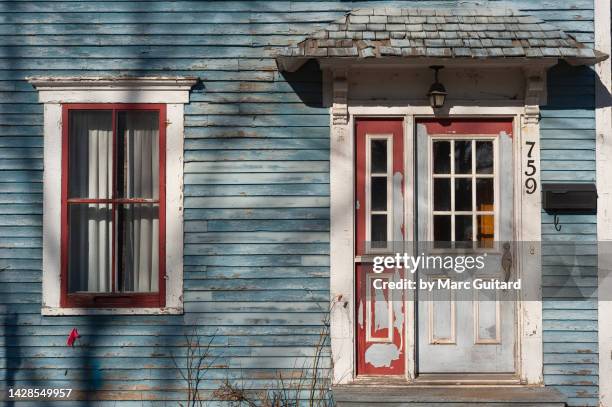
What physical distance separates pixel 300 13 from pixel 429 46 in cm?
118

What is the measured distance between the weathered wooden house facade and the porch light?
0.04 m

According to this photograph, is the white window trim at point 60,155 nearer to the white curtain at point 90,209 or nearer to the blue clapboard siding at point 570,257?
the white curtain at point 90,209

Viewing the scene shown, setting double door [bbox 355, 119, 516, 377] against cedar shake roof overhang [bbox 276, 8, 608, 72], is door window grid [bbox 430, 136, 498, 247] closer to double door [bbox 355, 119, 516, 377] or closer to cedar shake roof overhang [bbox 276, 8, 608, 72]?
double door [bbox 355, 119, 516, 377]

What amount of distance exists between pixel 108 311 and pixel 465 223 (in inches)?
120

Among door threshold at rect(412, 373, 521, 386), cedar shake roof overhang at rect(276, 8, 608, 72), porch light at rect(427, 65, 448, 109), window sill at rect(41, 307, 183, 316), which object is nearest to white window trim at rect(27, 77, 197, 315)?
window sill at rect(41, 307, 183, 316)

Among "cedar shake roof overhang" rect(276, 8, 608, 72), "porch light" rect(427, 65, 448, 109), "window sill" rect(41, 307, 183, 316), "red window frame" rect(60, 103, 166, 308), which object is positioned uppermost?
"cedar shake roof overhang" rect(276, 8, 608, 72)

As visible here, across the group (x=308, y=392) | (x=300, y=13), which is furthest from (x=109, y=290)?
(x=300, y=13)

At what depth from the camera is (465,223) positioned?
5934 millimetres

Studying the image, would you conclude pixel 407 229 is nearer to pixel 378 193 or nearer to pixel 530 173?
pixel 378 193

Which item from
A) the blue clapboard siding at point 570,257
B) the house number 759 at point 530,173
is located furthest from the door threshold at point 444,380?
the house number 759 at point 530,173

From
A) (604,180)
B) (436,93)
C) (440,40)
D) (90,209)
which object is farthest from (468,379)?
(90,209)

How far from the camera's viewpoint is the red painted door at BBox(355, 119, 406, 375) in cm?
586

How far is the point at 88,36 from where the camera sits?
5953 mm

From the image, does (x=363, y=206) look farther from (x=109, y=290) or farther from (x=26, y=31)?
(x=26, y=31)
